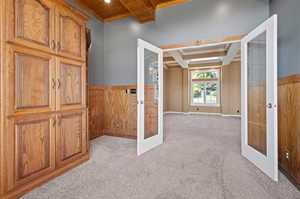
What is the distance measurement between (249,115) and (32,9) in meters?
3.41

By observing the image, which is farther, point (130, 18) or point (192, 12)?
point (130, 18)

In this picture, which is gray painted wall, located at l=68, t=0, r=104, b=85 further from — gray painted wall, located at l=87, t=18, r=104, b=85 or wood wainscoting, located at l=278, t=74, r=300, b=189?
wood wainscoting, located at l=278, t=74, r=300, b=189

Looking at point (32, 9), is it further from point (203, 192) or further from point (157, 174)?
point (203, 192)

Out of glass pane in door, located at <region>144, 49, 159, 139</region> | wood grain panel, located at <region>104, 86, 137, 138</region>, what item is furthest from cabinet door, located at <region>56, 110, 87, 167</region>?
wood grain panel, located at <region>104, 86, 137, 138</region>

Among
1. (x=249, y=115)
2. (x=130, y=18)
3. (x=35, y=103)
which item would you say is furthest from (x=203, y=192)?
(x=130, y=18)

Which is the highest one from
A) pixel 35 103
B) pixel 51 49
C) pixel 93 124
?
pixel 51 49

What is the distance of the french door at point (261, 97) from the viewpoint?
1857 millimetres

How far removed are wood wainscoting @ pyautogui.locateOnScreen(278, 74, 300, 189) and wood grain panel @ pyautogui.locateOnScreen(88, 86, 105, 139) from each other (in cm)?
365

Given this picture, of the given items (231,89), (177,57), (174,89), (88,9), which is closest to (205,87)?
(231,89)

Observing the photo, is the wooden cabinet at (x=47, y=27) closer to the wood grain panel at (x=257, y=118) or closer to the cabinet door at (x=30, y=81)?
the cabinet door at (x=30, y=81)

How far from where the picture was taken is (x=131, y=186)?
1.72 m

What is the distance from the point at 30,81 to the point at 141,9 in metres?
2.47

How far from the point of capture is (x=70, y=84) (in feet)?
6.85

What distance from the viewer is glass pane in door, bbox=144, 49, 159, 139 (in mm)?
2963
